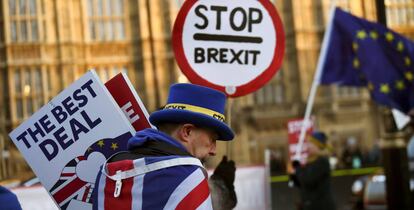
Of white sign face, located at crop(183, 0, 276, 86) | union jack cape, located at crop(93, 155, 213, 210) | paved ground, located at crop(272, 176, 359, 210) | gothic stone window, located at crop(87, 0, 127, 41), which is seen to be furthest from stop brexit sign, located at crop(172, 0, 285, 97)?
gothic stone window, located at crop(87, 0, 127, 41)

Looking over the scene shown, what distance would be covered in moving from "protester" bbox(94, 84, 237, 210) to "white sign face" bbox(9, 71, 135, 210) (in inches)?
15.2

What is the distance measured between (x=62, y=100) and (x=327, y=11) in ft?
72.7

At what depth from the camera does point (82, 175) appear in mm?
2432

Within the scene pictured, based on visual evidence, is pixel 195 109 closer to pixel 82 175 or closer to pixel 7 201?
pixel 82 175

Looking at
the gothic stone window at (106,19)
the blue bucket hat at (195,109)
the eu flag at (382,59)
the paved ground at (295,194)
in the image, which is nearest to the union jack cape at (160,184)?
the blue bucket hat at (195,109)

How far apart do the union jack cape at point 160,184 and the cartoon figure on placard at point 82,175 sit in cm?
47

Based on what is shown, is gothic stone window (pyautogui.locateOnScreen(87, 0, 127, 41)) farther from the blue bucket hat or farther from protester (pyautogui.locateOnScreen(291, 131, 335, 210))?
the blue bucket hat

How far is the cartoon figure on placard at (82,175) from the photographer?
7.95ft

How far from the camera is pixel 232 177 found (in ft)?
10.4

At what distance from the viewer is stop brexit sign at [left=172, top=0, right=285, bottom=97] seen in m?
3.43

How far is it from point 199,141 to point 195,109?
0.09 m

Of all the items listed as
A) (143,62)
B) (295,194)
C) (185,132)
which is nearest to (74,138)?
(185,132)

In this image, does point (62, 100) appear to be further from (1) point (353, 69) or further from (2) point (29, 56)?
(2) point (29, 56)

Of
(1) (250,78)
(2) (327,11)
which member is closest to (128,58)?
(2) (327,11)
